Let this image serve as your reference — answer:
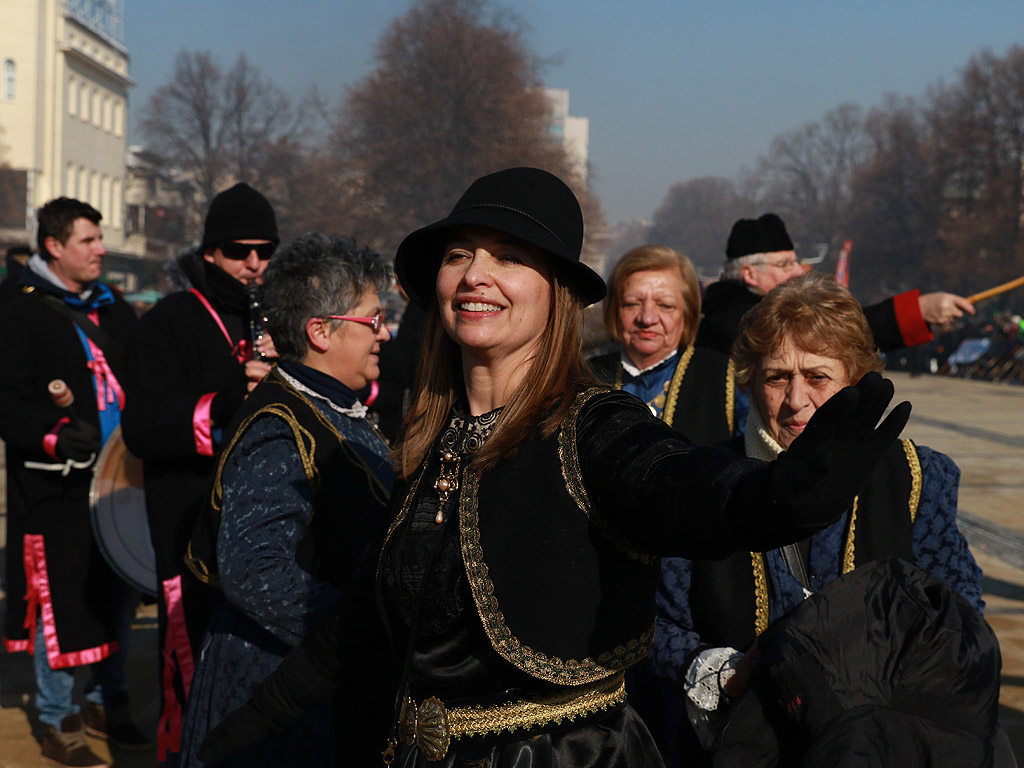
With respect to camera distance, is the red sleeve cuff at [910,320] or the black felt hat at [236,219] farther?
Answer: the black felt hat at [236,219]

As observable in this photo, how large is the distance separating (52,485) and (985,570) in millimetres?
6188

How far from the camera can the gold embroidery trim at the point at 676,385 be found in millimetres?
3912

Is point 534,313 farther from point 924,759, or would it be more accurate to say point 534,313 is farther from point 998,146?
point 998,146

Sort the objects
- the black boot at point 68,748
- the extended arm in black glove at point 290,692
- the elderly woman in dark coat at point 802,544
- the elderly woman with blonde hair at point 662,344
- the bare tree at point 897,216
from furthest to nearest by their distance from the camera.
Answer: the bare tree at point 897,216
the black boot at point 68,748
the elderly woman with blonde hair at point 662,344
the elderly woman in dark coat at point 802,544
the extended arm in black glove at point 290,692

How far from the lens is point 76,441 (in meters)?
4.48

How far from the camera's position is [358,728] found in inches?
99.0

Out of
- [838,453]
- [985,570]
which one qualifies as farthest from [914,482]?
[985,570]

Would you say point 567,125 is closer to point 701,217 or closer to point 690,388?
point 701,217

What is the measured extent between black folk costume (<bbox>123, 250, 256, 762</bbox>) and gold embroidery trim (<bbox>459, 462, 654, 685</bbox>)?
2022 mm

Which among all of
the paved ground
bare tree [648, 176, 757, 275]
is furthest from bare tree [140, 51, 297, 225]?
bare tree [648, 176, 757, 275]

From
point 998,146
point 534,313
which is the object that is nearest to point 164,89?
point 998,146

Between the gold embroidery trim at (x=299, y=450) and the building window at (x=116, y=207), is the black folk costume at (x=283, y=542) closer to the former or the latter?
the gold embroidery trim at (x=299, y=450)

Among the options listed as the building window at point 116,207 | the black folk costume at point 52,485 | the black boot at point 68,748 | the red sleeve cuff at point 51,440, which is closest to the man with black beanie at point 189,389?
the red sleeve cuff at point 51,440

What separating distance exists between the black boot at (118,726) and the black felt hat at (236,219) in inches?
83.2
